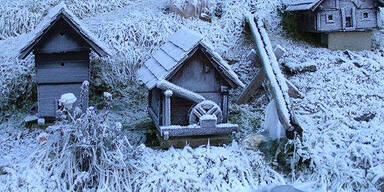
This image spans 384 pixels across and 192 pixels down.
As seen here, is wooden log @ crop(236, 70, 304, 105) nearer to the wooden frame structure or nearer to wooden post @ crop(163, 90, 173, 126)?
the wooden frame structure

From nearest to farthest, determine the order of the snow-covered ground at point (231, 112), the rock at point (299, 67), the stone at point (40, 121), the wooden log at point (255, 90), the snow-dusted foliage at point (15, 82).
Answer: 1. the snow-covered ground at point (231, 112)
2. the stone at point (40, 121)
3. the snow-dusted foliage at point (15, 82)
4. the wooden log at point (255, 90)
5. the rock at point (299, 67)

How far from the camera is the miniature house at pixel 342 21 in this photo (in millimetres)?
10562

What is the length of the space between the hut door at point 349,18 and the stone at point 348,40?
0.18 meters

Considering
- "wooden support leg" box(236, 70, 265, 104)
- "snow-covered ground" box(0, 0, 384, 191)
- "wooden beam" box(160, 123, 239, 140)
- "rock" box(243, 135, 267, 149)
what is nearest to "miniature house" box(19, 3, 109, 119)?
"snow-covered ground" box(0, 0, 384, 191)

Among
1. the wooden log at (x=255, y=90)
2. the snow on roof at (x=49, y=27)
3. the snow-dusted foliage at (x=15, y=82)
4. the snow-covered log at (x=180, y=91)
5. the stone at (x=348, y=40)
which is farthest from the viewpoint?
the stone at (x=348, y=40)

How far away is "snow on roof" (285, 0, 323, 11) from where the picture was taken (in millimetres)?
10273

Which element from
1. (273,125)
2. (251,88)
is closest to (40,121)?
(273,125)

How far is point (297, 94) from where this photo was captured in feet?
28.8

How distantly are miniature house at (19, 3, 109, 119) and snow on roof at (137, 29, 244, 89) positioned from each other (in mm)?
859

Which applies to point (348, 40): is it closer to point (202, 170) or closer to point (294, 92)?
point (294, 92)

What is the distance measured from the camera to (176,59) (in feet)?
21.0

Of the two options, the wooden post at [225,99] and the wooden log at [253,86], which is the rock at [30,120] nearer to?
the wooden post at [225,99]

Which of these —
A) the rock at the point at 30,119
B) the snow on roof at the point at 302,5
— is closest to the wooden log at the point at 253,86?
the snow on roof at the point at 302,5

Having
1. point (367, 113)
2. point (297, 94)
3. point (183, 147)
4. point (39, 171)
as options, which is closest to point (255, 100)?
point (297, 94)
